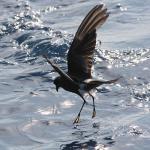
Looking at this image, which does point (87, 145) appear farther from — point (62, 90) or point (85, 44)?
point (62, 90)

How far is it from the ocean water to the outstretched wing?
75cm

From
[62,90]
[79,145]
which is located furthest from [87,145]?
[62,90]

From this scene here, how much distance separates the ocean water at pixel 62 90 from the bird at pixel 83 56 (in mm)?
632

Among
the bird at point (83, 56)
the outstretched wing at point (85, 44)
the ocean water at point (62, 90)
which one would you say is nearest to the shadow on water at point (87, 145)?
the ocean water at point (62, 90)

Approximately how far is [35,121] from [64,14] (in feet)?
20.9

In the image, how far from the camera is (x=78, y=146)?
784 centimetres

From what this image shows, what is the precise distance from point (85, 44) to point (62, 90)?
85.0 inches

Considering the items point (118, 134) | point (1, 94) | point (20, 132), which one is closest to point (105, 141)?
point (118, 134)

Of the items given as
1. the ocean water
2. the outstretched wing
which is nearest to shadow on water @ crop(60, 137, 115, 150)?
the ocean water

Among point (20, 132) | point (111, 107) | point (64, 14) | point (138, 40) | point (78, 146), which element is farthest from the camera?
point (64, 14)

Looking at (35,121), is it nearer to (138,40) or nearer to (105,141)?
(105,141)

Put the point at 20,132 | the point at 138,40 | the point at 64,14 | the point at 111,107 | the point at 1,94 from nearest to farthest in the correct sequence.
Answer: the point at 20,132 < the point at 111,107 < the point at 1,94 < the point at 138,40 < the point at 64,14

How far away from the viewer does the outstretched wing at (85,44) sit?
7.95 meters

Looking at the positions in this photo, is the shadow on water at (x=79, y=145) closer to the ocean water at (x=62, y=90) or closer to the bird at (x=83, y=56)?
the ocean water at (x=62, y=90)
